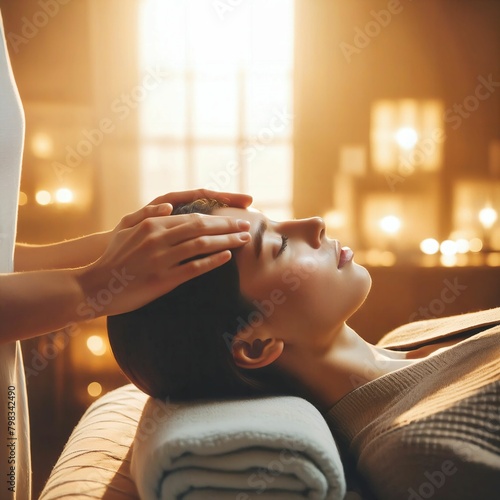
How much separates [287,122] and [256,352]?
2870 millimetres

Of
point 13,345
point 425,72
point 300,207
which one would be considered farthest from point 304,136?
point 13,345

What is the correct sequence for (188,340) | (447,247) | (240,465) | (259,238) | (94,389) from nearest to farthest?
1. (240,465)
2. (188,340)
3. (259,238)
4. (94,389)
5. (447,247)

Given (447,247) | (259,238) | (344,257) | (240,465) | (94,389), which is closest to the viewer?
(240,465)

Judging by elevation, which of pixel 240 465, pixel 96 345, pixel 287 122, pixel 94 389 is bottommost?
pixel 94 389

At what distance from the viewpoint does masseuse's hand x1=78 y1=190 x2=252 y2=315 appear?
93cm

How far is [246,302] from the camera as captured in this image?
1146 millimetres

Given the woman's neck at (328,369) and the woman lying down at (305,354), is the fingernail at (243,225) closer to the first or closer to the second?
the woman lying down at (305,354)

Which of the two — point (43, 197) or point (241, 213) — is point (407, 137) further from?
point (241, 213)

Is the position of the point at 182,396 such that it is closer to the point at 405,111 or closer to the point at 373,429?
the point at 373,429

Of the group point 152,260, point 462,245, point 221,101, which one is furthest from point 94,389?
point 152,260

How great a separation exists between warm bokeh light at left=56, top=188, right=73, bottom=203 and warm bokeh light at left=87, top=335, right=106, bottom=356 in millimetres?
862

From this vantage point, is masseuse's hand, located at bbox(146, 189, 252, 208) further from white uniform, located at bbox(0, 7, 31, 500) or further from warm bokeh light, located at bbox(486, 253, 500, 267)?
warm bokeh light, located at bbox(486, 253, 500, 267)

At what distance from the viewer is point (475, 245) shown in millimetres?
3785

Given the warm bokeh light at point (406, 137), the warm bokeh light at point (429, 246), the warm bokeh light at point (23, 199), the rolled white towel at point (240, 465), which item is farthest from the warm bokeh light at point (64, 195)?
the rolled white towel at point (240, 465)
